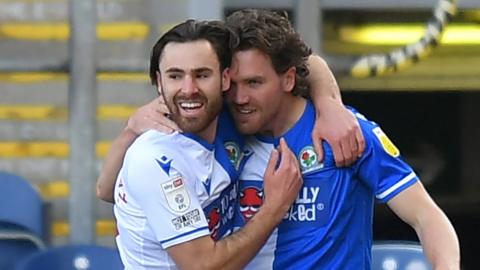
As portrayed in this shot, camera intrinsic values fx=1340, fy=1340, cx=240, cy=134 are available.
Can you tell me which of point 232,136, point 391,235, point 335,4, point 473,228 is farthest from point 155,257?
point 473,228

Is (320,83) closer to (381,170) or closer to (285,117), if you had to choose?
(285,117)

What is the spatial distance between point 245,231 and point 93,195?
2.58 metres

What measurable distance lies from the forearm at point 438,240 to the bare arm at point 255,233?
34 cm

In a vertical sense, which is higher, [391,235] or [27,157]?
[27,157]

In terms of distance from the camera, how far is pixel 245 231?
3.24 m

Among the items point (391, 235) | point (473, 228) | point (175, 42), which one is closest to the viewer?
point (175, 42)

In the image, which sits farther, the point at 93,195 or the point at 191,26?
the point at 93,195

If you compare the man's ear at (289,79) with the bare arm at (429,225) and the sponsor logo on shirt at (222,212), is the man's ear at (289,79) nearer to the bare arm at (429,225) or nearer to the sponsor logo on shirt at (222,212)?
the sponsor logo on shirt at (222,212)

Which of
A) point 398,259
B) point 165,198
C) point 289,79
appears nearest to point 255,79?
point 289,79

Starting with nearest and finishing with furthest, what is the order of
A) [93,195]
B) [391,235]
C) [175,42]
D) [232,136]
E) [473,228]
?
[175,42], [232,136], [93,195], [391,235], [473,228]

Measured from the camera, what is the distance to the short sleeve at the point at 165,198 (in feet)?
10.3

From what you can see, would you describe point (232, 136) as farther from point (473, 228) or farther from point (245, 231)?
point (473, 228)

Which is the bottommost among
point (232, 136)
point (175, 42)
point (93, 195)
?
point (93, 195)

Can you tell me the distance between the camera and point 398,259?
4.62 meters
